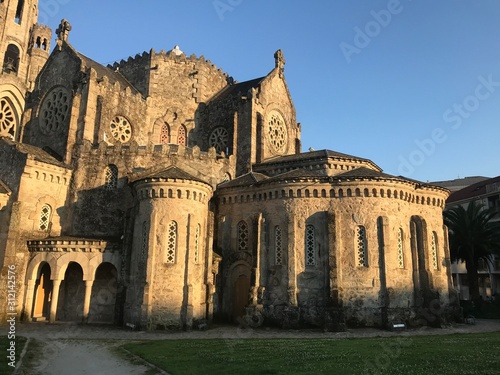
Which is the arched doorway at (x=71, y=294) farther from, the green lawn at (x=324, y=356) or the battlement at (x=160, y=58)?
the battlement at (x=160, y=58)

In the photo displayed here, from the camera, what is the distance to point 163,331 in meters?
24.2

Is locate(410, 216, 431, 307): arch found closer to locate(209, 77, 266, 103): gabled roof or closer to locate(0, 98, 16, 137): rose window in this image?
locate(209, 77, 266, 103): gabled roof

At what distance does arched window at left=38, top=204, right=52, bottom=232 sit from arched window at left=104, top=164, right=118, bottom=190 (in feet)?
14.0

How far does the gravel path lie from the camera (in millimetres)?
14094

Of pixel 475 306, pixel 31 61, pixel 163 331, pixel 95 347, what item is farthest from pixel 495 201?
pixel 31 61

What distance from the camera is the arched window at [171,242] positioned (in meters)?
26.2

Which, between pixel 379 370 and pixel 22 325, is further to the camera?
pixel 22 325

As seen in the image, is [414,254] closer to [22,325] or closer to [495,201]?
[22,325]

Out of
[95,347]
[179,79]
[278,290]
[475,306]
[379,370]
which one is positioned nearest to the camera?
[379,370]

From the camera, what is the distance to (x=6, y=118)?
40812 mm

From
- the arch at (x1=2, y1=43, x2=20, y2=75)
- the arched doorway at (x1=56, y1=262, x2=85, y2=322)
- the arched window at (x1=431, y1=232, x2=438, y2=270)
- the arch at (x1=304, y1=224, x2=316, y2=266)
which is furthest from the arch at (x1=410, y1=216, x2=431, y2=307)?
the arch at (x1=2, y1=43, x2=20, y2=75)

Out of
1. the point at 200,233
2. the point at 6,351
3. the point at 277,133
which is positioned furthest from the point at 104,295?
the point at 277,133

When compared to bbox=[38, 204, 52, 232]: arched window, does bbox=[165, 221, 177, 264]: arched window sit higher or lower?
lower

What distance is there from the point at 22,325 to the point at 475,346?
24.6 meters
